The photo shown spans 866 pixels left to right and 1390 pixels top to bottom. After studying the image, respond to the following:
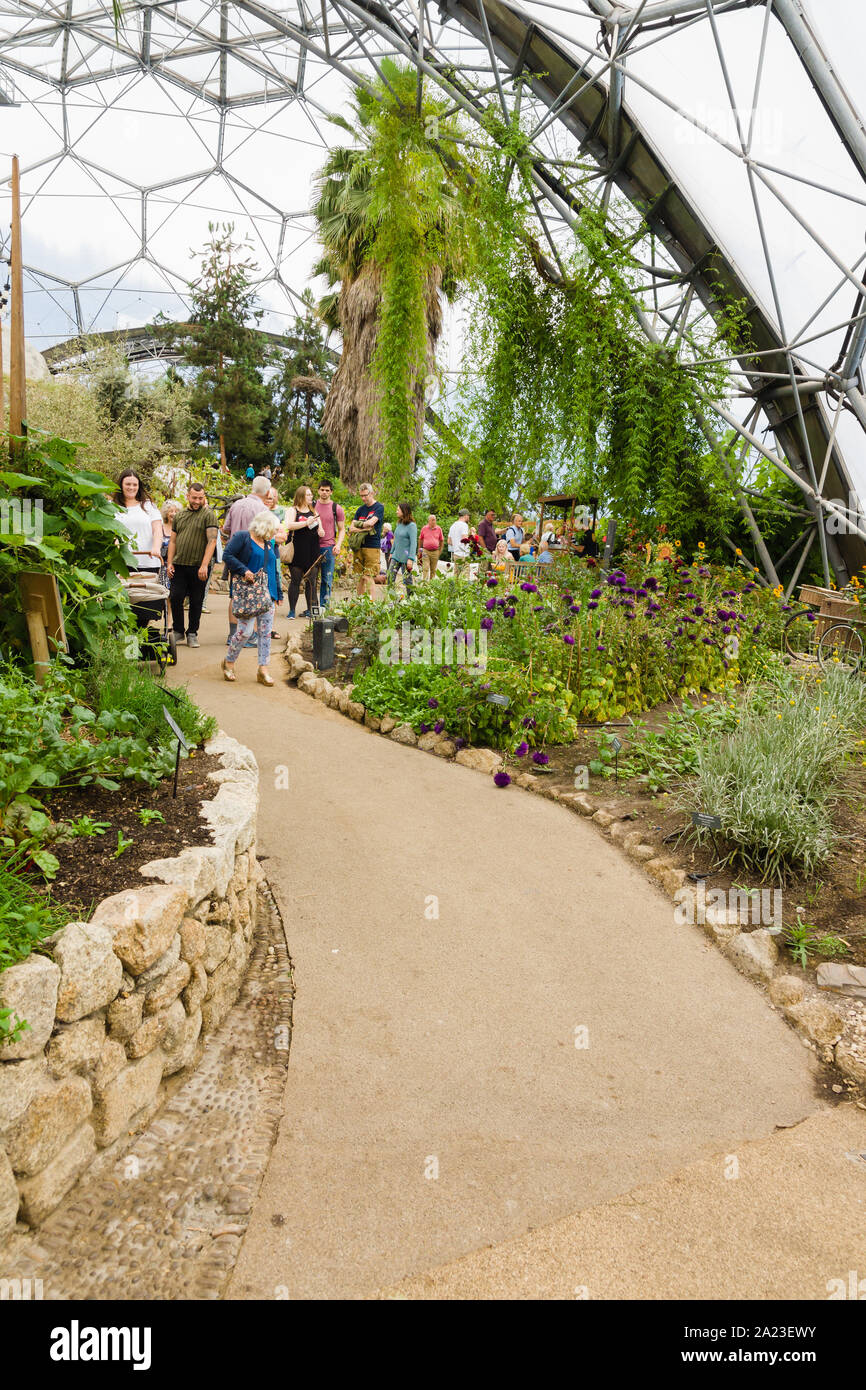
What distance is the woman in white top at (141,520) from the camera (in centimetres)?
667

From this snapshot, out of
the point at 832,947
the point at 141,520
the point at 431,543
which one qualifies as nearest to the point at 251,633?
the point at 141,520

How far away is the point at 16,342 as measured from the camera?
3.50m

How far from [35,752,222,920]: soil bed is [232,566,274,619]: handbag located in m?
3.20

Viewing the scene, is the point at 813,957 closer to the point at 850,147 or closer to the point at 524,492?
the point at 850,147

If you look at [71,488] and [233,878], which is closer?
[233,878]

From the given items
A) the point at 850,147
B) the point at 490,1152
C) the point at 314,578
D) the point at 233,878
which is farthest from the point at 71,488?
the point at 850,147

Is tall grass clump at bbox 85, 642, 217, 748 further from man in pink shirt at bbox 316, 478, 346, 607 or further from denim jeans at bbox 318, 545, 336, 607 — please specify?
denim jeans at bbox 318, 545, 336, 607

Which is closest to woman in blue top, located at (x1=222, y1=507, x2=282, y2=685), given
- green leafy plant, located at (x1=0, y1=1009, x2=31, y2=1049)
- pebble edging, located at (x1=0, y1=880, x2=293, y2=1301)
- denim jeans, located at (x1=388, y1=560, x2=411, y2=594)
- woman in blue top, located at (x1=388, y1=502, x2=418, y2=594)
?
denim jeans, located at (x1=388, y1=560, x2=411, y2=594)

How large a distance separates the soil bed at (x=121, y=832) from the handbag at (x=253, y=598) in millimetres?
3203

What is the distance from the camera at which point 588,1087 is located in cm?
283
